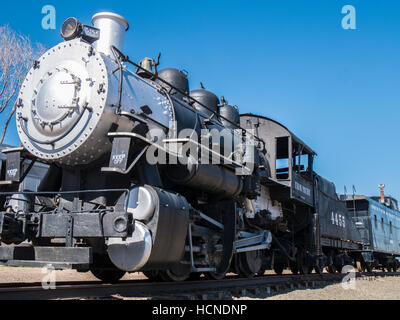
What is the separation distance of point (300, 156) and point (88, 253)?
7.25 meters

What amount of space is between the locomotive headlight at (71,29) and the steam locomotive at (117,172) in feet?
0.06

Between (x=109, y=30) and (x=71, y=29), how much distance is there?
73 cm

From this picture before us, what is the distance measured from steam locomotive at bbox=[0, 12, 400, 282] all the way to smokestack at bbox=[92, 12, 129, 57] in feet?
0.05

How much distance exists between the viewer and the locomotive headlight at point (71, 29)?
5.67 meters

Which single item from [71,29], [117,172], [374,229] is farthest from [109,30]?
[374,229]

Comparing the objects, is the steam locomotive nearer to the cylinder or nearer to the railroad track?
the cylinder

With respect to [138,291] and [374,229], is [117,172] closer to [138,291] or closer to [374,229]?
[138,291]

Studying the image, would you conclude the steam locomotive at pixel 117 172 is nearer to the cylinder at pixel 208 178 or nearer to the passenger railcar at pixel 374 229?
the cylinder at pixel 208 178

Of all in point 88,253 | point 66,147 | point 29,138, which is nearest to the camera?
point 88,253

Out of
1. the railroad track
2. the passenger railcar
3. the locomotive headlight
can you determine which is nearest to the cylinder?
the railroad track

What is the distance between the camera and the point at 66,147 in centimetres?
543

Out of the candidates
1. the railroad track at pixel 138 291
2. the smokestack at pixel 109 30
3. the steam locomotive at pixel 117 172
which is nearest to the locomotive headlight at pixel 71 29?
the steam locomotive at pixel 117 172

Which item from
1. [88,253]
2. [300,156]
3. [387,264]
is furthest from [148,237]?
[387,264]
